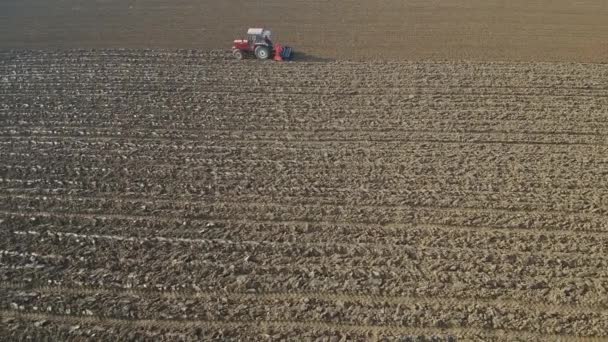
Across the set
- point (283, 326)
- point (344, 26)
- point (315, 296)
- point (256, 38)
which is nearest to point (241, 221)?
point (315, 296)

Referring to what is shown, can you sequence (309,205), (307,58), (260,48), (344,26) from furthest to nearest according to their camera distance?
(344,26) → (307,58) → (260,48) → (309,205)

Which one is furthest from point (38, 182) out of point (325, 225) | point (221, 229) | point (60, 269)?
point (325, 225)

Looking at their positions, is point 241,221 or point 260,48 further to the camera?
point 260,48

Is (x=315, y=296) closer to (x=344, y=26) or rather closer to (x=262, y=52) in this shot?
(x=262, y=52)

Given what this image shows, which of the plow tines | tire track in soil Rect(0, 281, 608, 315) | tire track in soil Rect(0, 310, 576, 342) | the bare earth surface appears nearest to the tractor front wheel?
the plow tines

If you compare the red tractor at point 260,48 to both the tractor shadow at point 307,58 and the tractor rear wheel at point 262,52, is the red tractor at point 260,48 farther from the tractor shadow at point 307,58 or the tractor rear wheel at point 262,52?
the tractor shadow at point 307,58

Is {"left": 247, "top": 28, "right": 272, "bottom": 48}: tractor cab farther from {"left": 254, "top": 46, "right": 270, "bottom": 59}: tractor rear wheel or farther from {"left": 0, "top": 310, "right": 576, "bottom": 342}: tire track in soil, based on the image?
{"left": 0, "top": 310, "right": 576, "bottom": 342}: tire track in soil

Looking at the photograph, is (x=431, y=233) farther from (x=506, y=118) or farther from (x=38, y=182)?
(x=38, y=182)
